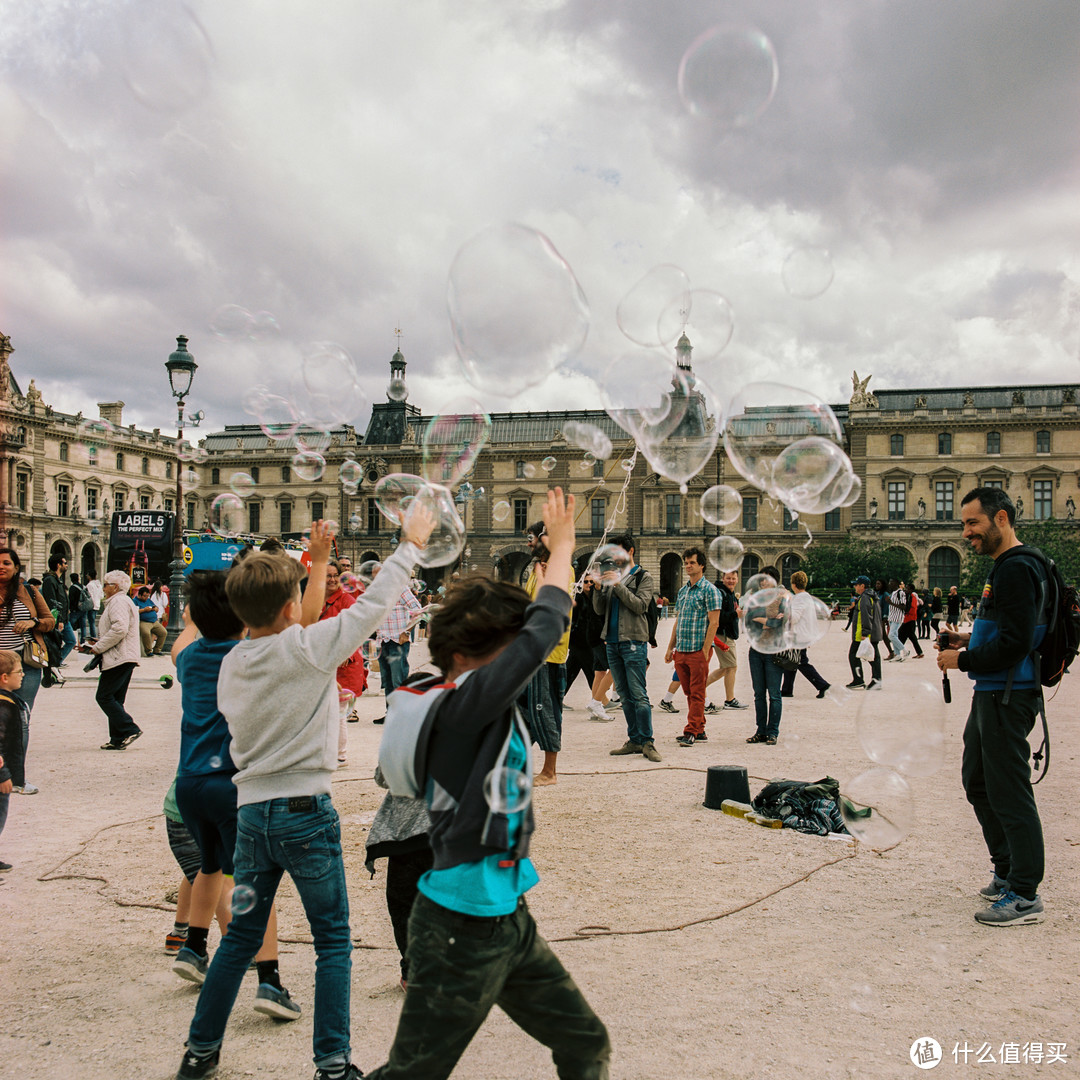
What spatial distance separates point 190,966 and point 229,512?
581 cm

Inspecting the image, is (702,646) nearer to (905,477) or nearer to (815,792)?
(815,792)

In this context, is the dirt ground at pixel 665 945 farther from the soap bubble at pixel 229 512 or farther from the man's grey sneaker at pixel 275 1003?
the soap bubble at pixel 229 512

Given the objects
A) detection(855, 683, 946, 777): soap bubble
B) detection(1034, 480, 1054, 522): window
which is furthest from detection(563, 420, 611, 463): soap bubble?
detection(1034, 480, 1054, 522): window

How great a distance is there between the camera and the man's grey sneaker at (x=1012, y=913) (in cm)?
330

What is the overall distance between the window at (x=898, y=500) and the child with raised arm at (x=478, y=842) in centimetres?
5245

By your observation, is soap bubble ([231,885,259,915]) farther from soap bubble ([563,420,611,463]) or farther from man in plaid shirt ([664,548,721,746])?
man in plaid shirt ([664,548,721,746])

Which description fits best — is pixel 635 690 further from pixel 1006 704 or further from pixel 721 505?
pixel 1006 704

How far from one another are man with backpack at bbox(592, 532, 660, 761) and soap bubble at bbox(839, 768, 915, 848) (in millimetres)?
2497

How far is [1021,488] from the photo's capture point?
48.7 metres

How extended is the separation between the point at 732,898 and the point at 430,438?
304 centimetres

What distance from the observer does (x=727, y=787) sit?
16.5 ft

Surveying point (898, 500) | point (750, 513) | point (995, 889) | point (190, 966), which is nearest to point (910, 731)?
point (995, 889)

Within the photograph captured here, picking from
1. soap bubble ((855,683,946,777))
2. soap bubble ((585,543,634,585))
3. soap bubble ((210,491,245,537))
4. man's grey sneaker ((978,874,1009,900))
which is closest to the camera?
man's grey sneaker ((978,874,1009,900))

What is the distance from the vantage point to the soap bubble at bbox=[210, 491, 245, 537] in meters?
8.04
